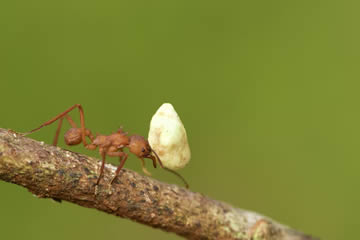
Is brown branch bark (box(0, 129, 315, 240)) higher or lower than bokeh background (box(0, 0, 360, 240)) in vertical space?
lower

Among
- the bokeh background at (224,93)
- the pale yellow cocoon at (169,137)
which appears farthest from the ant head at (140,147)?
the bokeh background at (224,93)

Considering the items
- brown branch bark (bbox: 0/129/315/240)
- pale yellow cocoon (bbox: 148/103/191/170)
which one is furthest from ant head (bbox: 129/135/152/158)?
brown branch bark (bbox: 0/129/315/240)

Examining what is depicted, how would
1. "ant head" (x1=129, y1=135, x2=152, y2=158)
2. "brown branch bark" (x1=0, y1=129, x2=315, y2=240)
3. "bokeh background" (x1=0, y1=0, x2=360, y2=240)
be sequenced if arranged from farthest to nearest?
1. "bokeh background" (x1=0, y1=0, x2=360, y2=240)
2. "ant head" (x1=129, y1=135, x2=152, y2=158)
3. "brown branch bark" (x1=0, y1=129, x2=315, y2=240)

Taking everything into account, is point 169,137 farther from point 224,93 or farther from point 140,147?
point 224,93

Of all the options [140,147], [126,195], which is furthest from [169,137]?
[126,195]

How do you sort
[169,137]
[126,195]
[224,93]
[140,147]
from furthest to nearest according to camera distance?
[224,93] → [140,147] → [169,137] → [126,195]

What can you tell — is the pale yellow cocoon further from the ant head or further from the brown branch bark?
the brown branch bark

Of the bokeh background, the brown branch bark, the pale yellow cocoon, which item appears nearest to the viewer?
the brown branch bark
